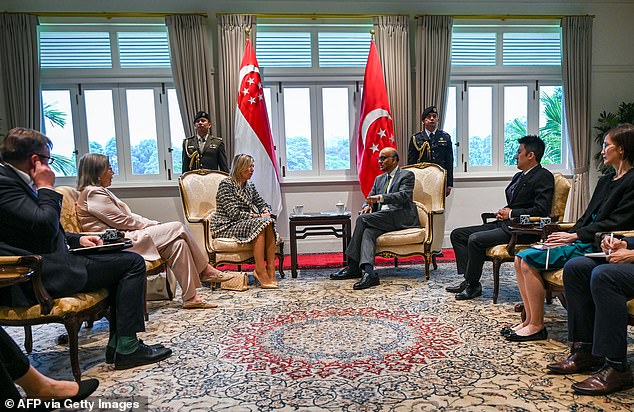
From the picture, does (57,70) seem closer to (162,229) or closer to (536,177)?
(162,229)

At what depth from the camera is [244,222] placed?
435 cm

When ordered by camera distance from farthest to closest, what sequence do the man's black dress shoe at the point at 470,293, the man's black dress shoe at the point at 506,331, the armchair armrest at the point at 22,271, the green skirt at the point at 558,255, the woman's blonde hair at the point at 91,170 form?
the man's black dress shoe at the point at 470,293 → the woman's blonde hair at the point at 91,170 → the man's black dress shoe at the point at 506,331 → the green skirt at the point at 558,255 → the armchair armrest at the point at 22,271

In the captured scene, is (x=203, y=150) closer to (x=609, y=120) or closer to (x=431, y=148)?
(x=431, y=148)

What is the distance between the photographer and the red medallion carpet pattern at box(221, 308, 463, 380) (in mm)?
2535

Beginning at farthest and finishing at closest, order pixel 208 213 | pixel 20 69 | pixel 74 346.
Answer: pixel 20 69
pixel 208 213
pixel 74 346

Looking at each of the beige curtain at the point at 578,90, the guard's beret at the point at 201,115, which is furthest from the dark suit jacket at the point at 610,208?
the guard's beret at the point at 201,115

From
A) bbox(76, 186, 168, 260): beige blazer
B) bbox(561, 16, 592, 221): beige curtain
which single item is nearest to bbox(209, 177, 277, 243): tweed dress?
bbox(76, 186, 168, 260): beige blazer

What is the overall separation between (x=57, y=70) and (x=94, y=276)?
4.30 meters

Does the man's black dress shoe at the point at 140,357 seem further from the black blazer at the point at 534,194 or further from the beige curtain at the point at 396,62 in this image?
the beige curtain at the point at 396,62

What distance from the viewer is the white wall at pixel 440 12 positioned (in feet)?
18.9

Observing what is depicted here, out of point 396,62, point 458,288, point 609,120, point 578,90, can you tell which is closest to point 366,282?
point 458,288

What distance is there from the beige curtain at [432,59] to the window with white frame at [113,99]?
3.18m

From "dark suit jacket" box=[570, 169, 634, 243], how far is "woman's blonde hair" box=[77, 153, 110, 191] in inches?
128

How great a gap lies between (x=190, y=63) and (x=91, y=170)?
8.98ft
